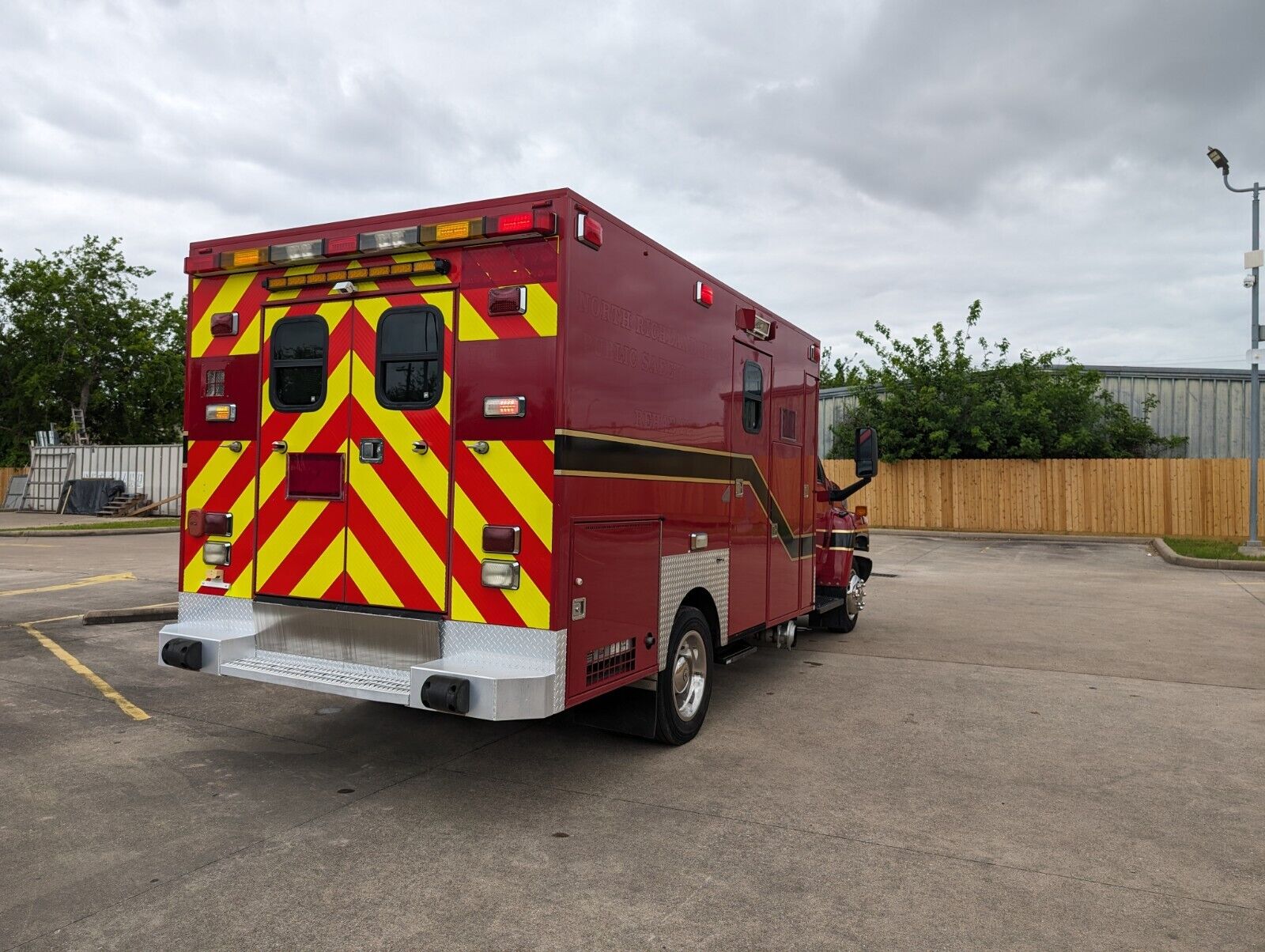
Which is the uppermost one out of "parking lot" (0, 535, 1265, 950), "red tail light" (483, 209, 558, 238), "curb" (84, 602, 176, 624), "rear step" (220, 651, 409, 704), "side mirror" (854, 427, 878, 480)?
"red tail light" (483, 209, 558, 238)

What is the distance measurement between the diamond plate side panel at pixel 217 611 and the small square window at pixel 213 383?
3.74 feet

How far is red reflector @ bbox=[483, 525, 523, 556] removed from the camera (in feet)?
14.8

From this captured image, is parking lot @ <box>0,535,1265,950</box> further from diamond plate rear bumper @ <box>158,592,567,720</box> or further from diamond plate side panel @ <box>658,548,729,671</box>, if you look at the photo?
diamond plate side panel @ <box>658,548,729,671</box>

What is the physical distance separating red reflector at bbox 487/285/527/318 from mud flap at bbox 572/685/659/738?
7.39ft

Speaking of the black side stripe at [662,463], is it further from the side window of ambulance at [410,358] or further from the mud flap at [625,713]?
the mud flap at [625,713]

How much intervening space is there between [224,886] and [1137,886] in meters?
3.60

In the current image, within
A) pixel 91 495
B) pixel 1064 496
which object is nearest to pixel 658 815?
pixel 1064 496

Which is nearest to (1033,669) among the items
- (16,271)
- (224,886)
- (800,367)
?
(800,367)

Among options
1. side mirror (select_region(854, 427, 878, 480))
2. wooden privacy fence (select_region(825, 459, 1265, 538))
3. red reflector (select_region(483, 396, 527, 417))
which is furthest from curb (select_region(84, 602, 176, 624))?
wooden privacy fence (select_region(825, 459, 1265, 538))

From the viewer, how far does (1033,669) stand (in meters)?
8.18

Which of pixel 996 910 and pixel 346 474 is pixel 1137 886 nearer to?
pixel 996 910

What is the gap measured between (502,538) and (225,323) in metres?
2.27

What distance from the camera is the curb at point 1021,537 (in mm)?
24219

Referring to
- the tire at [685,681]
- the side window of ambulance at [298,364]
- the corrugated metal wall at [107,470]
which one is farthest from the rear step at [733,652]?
the corrugated metal wall at [107,470]
